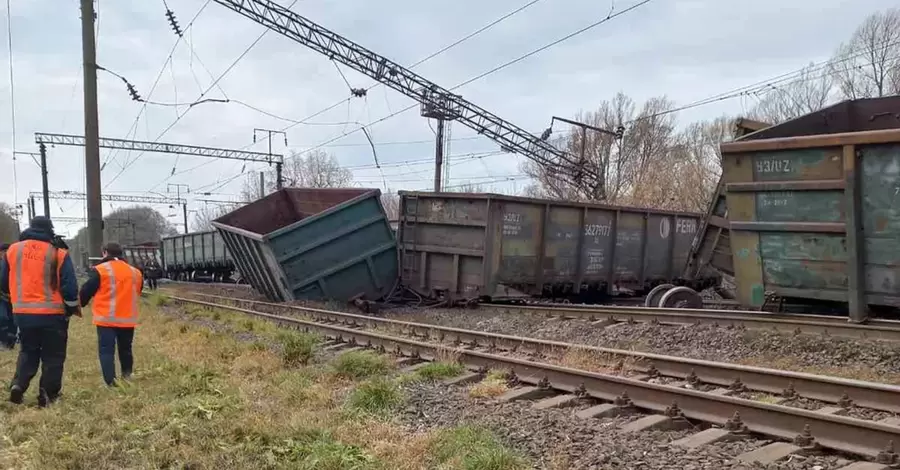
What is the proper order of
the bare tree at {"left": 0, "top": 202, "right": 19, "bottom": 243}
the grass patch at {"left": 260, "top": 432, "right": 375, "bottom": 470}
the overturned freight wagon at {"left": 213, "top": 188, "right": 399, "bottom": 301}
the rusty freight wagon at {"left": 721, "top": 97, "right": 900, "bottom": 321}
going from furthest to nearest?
the bare tree at {"left": 0, "top": 202, "right": 19, "bottom": 243}, the overturned freight wagon at {"left": 213, "top": 188, "right": 399, "bottom": 301}, the rusty freight wagon at {"left": 721, "top": 97, "right": 900, "bottom": 321}, the grass patch at {"left": 260, "top": 432, "right": 375, "bottom": 470}

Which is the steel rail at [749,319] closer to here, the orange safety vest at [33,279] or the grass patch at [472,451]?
the grass patch at [472,451]

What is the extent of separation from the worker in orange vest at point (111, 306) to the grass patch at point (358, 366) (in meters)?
2.12

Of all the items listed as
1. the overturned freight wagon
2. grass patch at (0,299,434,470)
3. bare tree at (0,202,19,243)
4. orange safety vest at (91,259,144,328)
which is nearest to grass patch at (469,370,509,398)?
grass patch at (0,299,434,470)

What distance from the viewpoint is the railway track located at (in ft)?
13.1

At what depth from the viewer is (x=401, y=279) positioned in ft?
45.2

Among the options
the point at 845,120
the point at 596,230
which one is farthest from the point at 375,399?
the point at 596,230

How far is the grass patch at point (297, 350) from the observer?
7.43m

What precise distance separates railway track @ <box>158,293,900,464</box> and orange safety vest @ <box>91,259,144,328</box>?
2.94 metres

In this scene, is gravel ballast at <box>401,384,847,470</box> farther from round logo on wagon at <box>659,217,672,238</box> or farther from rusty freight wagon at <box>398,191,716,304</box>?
round logo on wagon at <box>659,217,672,238</box>

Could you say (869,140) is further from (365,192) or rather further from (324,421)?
(365,192)

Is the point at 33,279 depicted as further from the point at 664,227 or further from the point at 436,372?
the point at 664,227

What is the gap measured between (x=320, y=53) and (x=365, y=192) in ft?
49.8

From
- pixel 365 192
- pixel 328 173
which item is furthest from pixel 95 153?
pixel 328 173

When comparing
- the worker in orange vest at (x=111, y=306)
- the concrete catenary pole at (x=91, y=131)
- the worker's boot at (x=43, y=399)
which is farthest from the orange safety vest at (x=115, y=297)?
the concrete catenary pole at (x=91, y=131)
